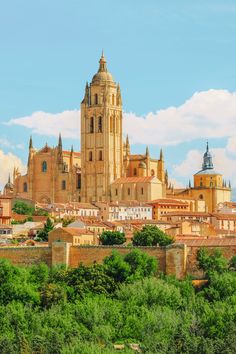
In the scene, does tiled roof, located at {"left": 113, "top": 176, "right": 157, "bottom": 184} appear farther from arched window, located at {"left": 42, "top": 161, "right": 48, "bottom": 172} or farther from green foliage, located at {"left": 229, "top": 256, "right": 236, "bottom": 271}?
green foliage, located at {"left": 229, "top": 256, "right": 236, "bottom": 271}

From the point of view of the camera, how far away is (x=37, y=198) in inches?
3720

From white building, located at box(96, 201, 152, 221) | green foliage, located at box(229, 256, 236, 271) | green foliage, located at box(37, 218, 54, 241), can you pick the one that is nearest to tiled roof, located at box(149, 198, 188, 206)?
white building, located at box(96, 201, 152, 221)

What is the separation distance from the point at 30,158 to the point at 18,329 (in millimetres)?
55723

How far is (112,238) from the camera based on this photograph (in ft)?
196

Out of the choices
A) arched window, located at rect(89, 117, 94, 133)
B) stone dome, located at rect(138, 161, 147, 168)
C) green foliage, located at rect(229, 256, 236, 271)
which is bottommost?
green foliage, located at rect(229, 256, 236, 271)

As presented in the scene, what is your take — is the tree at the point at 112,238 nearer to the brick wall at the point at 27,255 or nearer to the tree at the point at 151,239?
the tree at the point at 151,239

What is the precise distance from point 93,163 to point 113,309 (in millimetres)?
51539

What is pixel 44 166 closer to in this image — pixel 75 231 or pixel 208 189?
pixel 208 189

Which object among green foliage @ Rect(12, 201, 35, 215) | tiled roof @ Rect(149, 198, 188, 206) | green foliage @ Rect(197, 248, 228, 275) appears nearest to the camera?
green foliage @ Rect(197, 248, 228, 275)

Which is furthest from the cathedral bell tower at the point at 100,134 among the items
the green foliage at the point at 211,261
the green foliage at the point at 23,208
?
the green foliage at the point at 211,261

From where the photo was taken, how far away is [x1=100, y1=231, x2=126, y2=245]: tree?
195 feet

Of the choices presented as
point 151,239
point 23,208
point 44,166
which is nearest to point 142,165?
point 44,166

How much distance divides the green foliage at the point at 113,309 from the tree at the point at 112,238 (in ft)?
31.3

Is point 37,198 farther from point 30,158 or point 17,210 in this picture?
point 17,210
